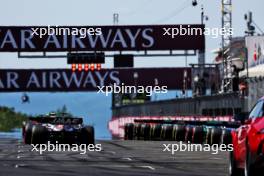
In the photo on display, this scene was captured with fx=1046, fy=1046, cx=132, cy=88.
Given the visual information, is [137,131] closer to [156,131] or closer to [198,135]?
[156,131]

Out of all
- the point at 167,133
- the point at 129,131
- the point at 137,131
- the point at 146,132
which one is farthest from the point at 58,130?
the point at 129,131

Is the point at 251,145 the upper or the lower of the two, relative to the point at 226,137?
upper

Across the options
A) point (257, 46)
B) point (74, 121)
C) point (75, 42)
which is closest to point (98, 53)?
point (75, 42)

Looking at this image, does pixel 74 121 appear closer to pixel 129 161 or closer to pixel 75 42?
pixel 129 161

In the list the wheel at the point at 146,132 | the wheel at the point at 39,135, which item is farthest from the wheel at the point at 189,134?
the wheel at the point at 146,132

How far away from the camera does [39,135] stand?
120 feet

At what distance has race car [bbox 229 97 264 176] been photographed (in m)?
15.6

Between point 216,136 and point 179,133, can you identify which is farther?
point 179,133

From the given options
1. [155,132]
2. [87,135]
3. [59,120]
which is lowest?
[155,132]

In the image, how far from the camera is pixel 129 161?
85.1ft

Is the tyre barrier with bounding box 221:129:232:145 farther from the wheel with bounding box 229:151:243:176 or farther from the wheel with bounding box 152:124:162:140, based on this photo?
the wheel with bounding box 229:151:243:176

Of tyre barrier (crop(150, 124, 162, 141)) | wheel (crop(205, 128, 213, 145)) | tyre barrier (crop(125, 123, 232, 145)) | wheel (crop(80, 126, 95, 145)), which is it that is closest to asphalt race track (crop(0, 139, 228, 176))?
wheel (crop(80, 126, 95, 145))

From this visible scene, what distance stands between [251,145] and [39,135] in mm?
21300

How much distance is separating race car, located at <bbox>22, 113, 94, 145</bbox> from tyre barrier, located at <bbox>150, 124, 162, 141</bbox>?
1712 centimetres
